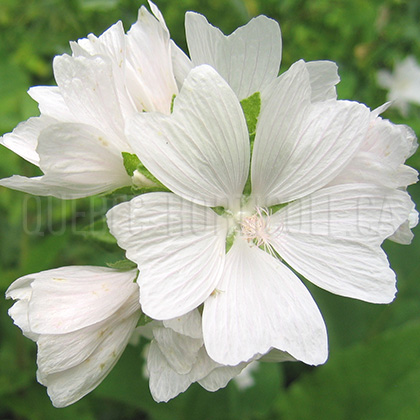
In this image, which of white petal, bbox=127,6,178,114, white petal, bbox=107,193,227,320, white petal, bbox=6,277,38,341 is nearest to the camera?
white petal, bbox=107,193,227,320

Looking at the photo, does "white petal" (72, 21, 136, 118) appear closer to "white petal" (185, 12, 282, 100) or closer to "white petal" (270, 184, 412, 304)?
"white petal" (185, 12, 282, 100)

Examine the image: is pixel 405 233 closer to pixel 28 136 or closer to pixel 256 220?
pixel 256 220

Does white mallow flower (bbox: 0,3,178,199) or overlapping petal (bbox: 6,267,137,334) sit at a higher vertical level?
white mallow flower (bbox: 0,3,178,199)

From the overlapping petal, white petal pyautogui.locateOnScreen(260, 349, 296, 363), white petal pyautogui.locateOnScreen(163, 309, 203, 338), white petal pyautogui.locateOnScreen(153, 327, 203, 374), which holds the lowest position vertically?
white petal pyautogui.locateOnScreen(260, 349, 296, 363)

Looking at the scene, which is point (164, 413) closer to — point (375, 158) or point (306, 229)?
point (306, 229)

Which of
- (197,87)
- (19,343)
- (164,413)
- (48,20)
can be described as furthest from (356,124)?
(48,20)

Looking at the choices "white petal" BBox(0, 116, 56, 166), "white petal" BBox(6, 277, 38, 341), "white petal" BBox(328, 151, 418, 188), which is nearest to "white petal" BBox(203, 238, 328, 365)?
"white petal" BBox(328, 151, 418, 188)

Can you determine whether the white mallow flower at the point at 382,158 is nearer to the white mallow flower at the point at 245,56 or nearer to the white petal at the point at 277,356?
the white mallow flower at the point at 245,56
